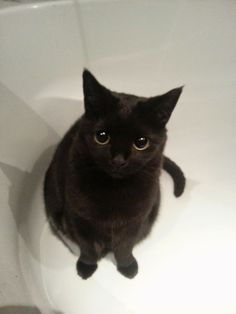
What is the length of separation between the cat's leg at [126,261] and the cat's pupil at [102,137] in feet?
1.15

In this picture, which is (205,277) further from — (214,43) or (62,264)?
(214,43)

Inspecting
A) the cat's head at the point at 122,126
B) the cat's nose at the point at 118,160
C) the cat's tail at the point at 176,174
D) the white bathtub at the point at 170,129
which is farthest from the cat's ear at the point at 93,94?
the cat's tail at the point at 176,174

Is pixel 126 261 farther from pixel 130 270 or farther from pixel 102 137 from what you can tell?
pixel 102 137

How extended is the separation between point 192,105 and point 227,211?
1.44 ft

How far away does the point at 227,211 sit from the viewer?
1262mm

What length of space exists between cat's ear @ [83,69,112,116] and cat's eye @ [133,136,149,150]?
9 centimetres

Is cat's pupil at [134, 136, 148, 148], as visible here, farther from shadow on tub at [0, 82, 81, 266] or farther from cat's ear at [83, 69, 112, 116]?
shadow on tub at [0, 82, 81, 266]

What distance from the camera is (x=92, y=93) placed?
0.72 meters

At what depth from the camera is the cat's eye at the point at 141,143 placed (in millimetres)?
Answer: 725

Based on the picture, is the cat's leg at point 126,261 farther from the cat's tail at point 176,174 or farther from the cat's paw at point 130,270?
the cat's tail at point 176,174

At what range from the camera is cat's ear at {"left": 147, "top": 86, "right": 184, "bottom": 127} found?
0.69 meters

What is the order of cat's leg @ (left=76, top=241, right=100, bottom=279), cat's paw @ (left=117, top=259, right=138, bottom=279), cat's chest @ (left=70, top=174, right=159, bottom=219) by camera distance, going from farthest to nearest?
cat's paw @ (left=117, top=259, right=138, bottom=279) < cat's leg @ (left=76, top=241, right=100, bottom=279) < cat's chest @ (left=70, top=174, right=159, bottom=219)

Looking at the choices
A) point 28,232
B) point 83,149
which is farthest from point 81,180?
point 28,232

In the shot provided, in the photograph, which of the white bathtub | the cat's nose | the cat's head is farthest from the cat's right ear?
the white bathtub
